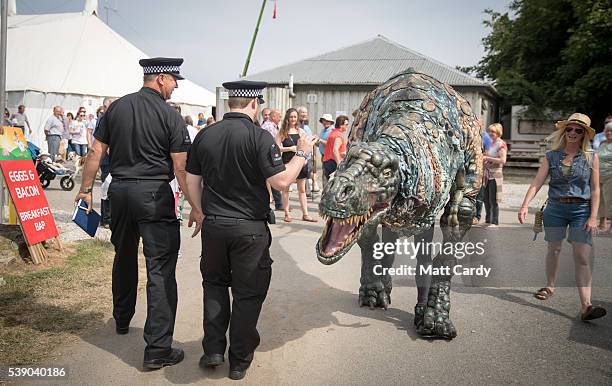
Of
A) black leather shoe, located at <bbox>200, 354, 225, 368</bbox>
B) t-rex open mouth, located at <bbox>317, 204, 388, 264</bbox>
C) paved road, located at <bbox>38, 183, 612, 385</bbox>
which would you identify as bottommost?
paved road, located at <bbox>38, 183, 612, 385</bbox>

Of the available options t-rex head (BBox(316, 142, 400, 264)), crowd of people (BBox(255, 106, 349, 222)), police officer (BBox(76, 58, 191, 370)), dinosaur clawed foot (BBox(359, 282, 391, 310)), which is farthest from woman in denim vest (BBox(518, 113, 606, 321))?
crowd of people (BBox(255, 106, 349, 222))

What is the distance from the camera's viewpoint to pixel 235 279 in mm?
3805

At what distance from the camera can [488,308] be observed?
541 cm

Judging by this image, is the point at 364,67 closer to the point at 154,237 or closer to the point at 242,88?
the point at 242,88

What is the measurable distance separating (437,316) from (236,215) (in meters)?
2.06

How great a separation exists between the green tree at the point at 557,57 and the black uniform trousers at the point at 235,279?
762 inches

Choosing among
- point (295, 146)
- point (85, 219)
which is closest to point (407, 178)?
point (85, 219)

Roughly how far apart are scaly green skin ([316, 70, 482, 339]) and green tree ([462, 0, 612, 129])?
57.1 feet

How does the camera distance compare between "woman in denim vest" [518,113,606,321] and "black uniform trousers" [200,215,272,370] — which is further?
"woman in denim vest" [518,113,606,321]

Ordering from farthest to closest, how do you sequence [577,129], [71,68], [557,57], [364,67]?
[557,57]
[71,68]
[364,67]
[577,129]

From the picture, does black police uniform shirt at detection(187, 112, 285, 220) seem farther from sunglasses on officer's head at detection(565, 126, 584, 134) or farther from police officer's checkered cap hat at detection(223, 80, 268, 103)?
sunglasses on officer's head at detection(565, 126, 584, 134)

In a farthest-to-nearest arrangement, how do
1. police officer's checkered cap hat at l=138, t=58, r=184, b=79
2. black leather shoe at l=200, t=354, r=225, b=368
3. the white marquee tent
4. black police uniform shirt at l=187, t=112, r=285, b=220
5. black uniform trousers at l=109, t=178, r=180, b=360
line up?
the white marquee tent → police officer's checkered cap hat at l=138, t=58, r=184, b=79 → black uniform trousers at l=109, t=178, r=180, b=360 → black leather shoe at l=200, t=354, r=225, b=368 → black police uniform shirt at l=187, t=112, r=285, b=220

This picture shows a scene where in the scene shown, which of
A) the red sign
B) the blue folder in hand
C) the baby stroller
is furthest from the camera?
the baby stroller

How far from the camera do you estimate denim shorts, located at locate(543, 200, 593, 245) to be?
17.0ft
